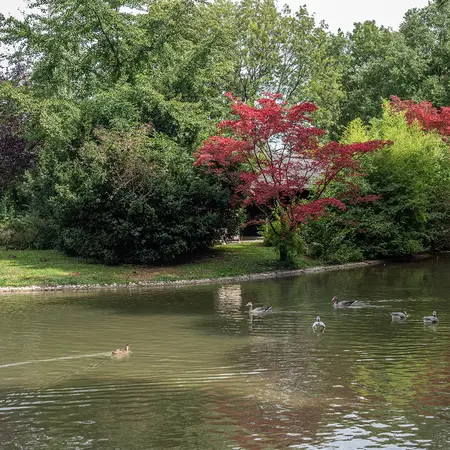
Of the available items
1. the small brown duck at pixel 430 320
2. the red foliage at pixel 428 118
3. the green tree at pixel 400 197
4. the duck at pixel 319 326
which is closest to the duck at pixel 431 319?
the small brown duck at pixel 430 320

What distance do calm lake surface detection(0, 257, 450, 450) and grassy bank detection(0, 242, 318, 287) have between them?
3.11 meters

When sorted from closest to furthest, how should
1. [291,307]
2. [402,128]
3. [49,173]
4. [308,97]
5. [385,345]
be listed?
[385,345]
[291,307]
[49,173]
[402,128]
[308,97]

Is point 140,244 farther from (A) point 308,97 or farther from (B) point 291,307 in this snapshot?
(A) point 308,97

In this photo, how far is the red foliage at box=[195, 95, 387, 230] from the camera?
2342cm

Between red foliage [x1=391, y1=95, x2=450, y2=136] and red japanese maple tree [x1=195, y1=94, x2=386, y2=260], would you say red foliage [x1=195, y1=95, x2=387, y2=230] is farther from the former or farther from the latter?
red foliage [x1=391, y1=95, x2=450, y2=136]

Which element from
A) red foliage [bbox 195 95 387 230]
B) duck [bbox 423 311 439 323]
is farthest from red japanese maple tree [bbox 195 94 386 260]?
duck [bbox 423 311 439 323]

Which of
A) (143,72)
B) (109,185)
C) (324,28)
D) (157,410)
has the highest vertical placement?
(324,28)

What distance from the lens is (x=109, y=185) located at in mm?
24516

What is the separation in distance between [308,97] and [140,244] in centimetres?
2091

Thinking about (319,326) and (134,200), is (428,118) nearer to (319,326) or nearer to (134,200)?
(134,200)

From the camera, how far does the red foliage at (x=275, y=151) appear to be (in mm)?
23422

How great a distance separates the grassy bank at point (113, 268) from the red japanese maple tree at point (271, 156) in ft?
5.79

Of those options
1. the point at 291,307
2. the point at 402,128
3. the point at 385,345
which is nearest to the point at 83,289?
the point at 291,307

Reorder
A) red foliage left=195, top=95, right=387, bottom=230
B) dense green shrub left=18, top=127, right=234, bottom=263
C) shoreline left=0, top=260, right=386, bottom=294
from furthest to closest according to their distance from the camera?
dense green shrub left=18, top=127, right=234, bottom=263 < red foliage left=195, top=95, right=387, bottom=230 < shoreline left=0, top=260, right=386, bottom=294
